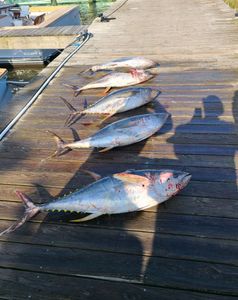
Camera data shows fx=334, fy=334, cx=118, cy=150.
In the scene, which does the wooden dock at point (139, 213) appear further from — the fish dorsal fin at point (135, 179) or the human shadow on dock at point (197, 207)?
the fish dorsal fin at point (135, 179)

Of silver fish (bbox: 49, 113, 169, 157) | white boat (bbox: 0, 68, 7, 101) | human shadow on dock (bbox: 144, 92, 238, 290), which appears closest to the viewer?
human shadow on dock (bbox: 144, 92, 238, 290)

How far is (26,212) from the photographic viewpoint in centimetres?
309

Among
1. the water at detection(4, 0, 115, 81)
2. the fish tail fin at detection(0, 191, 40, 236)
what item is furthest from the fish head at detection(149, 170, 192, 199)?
the water at detection(4, 0, 115, 81)

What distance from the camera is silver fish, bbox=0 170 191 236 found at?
9.75 feet

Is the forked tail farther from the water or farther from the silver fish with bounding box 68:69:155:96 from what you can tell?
the water

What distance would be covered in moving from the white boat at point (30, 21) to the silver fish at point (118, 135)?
1136 centimetres

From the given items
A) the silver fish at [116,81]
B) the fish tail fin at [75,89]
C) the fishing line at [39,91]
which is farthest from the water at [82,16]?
the silver fish at [116,81]

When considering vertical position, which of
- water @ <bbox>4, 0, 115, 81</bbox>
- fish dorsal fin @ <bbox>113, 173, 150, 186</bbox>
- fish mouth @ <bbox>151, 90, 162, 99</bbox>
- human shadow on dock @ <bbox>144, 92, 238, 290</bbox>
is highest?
fish dorsal fin @ <bbox>113, 173, 150, 186</bbox>

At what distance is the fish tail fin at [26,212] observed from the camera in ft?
9.87

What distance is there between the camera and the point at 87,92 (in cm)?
577

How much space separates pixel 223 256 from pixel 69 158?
2.09 metres

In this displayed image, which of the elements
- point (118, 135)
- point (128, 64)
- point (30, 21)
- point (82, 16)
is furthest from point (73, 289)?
point (82, 16)

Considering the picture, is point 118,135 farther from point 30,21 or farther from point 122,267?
point 30,21

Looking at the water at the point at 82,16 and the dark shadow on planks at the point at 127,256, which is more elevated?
the dark shadow on planks at the point at 127,256
